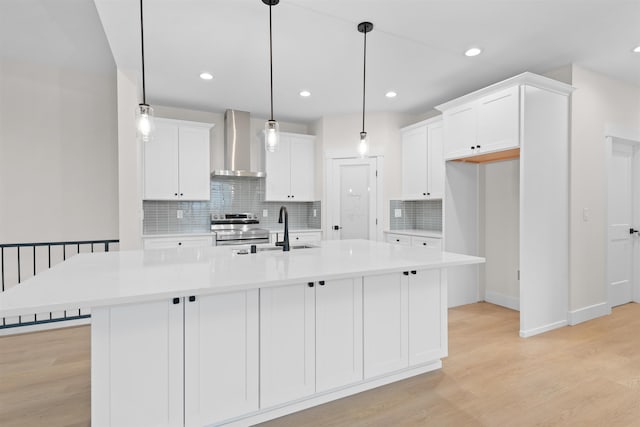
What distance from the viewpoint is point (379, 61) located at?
3336 millimetres

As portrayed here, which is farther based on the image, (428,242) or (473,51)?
(428,242)

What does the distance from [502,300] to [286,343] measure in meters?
Answer: 3.36

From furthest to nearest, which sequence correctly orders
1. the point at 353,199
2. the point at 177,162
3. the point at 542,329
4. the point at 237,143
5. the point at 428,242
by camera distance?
the point at 353,199
the point at 237,143
the point at 177,162
the point at 428,242
the point at 542,329

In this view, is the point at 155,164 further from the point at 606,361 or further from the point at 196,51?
the point at 606,361

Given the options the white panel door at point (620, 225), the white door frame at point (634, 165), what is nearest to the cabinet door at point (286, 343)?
the white door frame at point (634, 165)

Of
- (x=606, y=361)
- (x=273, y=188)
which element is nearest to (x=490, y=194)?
(x=606, y=361)

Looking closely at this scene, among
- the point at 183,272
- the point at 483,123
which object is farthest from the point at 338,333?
the point at 483,123

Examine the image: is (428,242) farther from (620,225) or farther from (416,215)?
(620,225)

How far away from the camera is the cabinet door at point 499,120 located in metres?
3.13

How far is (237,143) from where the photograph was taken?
493cm

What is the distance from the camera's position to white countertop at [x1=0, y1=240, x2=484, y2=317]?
4.19ft

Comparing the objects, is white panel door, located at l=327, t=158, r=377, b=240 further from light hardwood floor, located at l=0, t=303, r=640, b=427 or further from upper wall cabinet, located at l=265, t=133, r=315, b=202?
light hardwood floor, located at l=0, t=303, r=640, b=427

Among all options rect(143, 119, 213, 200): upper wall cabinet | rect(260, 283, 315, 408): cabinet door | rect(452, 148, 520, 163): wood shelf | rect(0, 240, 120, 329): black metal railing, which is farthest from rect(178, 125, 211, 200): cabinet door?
rect(452, 148, 520, 163): wood shelf

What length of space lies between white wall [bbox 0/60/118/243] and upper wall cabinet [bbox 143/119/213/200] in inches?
16.6
